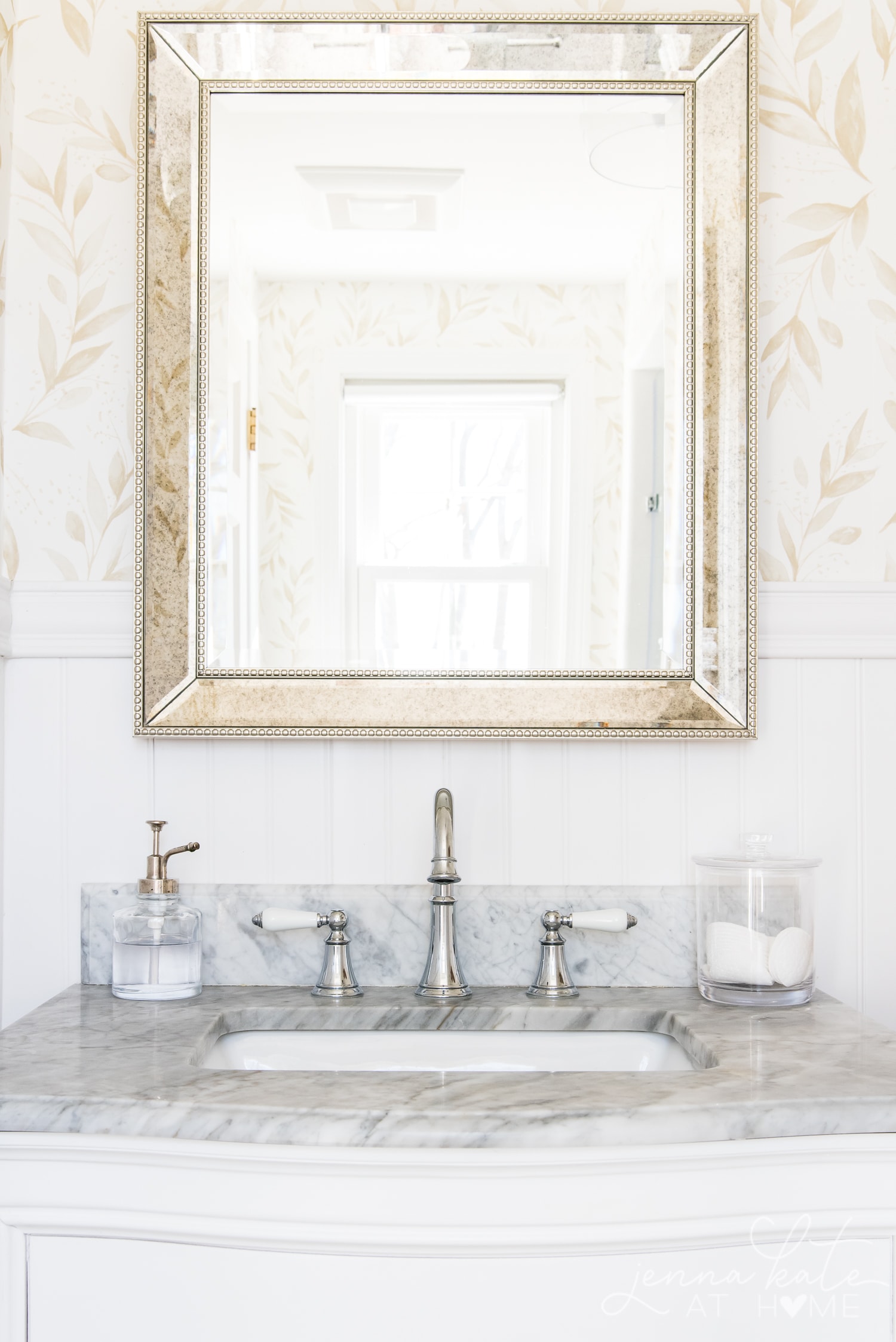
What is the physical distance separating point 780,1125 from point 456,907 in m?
0.50

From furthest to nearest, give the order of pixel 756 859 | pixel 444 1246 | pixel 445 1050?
pixel 756 859 → pixel 445 1050 → pixel 444 1246

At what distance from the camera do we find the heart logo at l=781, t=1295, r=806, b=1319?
2.66ft

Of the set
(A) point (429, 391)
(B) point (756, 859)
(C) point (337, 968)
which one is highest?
(A) point (429, 391)

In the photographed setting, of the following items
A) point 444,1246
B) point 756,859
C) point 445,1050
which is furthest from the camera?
point 756,859

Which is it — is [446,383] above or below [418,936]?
above

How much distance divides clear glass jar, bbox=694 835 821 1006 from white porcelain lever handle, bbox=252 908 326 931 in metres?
0.41

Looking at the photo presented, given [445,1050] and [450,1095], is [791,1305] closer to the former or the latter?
[450,1095]

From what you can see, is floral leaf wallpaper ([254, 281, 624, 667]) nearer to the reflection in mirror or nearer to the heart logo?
the reflection in mirror

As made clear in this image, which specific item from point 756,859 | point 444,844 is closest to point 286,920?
point 444,844

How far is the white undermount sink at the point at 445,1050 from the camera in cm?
110

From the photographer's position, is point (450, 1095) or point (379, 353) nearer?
point (450, 1095)

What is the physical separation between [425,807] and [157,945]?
323 millimetres

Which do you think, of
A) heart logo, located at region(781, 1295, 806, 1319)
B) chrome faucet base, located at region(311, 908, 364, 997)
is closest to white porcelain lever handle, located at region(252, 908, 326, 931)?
chrome faucet base, located at region(311, 908, 364, 997)

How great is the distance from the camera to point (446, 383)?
4.11 ft
